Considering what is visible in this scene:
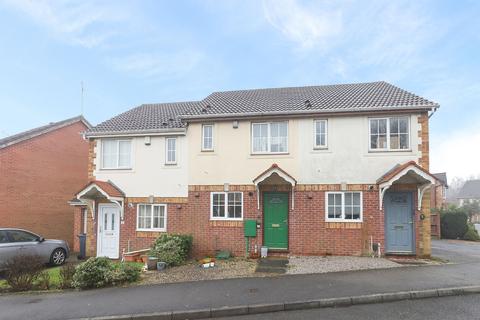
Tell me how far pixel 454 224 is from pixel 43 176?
24204mm

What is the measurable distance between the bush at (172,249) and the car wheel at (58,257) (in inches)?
182

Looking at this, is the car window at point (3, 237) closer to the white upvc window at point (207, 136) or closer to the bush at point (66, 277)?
the bush at point (66, 277)

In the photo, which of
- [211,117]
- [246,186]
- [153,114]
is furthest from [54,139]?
[246,186]

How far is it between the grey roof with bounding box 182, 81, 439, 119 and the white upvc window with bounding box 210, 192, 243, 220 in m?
3.18

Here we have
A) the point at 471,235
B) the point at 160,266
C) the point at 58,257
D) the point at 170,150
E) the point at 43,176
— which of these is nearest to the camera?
the point at 160,266

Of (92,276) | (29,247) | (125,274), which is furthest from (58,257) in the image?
(125,274)

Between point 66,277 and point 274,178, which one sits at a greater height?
point 274,178

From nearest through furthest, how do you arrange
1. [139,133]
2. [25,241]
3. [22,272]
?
[22,272], [25,241], [139,133]

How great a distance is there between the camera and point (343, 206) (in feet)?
40.6

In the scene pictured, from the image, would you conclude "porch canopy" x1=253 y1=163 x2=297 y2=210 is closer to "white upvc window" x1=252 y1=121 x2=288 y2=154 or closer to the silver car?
"white upvc window" x1=252 y1=121 x2=288 y2=154

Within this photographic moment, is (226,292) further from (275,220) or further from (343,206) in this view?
(343,206)

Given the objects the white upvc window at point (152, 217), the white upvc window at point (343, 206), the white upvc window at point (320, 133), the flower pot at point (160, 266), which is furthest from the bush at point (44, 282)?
the white upvc window at point (320, 133)

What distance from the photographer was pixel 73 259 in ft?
48.5

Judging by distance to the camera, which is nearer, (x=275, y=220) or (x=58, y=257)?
(x=275, y=220)
